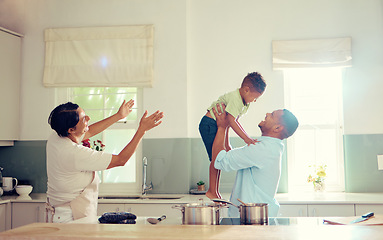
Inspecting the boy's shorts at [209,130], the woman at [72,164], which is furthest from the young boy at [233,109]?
the woman at [72,164]

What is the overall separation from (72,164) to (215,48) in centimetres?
261

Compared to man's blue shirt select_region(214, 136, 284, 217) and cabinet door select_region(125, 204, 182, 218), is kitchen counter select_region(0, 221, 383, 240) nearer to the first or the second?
man's blue shirt select_region(214, 136, 284, 217)

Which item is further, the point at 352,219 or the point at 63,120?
the point at 63,120

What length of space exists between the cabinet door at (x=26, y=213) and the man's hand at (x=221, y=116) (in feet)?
6.41

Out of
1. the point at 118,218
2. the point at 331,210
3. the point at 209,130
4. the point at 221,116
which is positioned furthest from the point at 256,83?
the point at 118,218

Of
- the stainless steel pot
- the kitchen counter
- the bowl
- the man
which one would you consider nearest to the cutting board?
the kitchen counter

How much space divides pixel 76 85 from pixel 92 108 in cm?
32

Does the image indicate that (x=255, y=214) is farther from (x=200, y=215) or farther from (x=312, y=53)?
(x=312, y=53)

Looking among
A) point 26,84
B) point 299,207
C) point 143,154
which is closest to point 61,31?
point 26,84

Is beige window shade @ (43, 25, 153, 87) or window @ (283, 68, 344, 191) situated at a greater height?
beige window shade @ (43, 25, 153, 87)

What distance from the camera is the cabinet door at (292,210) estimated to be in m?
4.02

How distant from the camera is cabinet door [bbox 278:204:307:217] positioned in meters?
4.02

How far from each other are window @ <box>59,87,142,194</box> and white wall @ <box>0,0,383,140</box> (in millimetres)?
266

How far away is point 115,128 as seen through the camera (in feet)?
16.4
